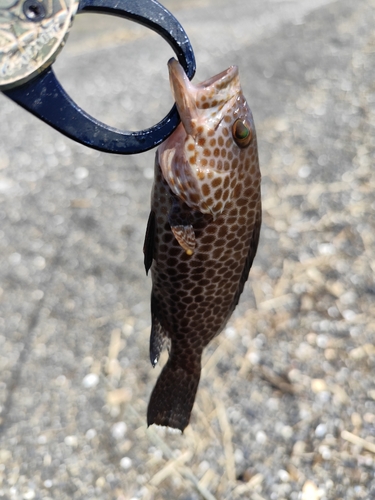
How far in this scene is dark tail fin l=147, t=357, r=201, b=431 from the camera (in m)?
1.72

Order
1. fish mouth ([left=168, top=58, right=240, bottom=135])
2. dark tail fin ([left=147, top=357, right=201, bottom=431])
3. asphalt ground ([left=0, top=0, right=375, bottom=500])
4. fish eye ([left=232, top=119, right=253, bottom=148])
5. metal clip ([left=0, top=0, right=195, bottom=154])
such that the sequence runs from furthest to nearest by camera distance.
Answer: asphalt ground ([left=0, top=0, right=375, bottom=500])
dark tail fin ([left=147, top=357, right=201, bottom=431])
fish eye ([left=232, top=119, right=253, bottom=148])
fish mouth ([left=168, top=58, right=240, bottom=135])
metal clip ([left=0, top=0, right=195, bottom=154])

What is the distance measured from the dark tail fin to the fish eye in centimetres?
80

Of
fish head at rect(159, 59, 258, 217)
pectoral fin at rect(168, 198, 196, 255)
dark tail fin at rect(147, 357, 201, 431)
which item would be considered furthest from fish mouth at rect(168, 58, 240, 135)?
dark tail fin at rect(147, 357, 201, 431)

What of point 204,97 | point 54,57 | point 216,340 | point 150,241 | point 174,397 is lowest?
point 216,340

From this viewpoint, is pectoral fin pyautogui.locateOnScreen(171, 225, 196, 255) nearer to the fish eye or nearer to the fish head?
the fish head

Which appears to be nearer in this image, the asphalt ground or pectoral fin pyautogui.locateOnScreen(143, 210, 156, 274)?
pectoral fin pyautogui.locateOnScreen(143, 210, 156, 274)

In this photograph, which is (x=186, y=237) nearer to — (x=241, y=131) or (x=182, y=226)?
(x=182, y=226)

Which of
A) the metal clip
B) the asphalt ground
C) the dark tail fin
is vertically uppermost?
the metal clip

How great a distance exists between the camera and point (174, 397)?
5.68 feet

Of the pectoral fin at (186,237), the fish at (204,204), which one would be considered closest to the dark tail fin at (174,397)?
the fish at (204,204)

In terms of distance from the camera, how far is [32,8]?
100 centimetres

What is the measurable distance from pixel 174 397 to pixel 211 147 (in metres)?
0.88

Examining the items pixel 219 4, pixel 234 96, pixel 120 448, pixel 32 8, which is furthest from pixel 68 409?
pixel 219 4

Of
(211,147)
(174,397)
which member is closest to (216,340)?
(174,397)
